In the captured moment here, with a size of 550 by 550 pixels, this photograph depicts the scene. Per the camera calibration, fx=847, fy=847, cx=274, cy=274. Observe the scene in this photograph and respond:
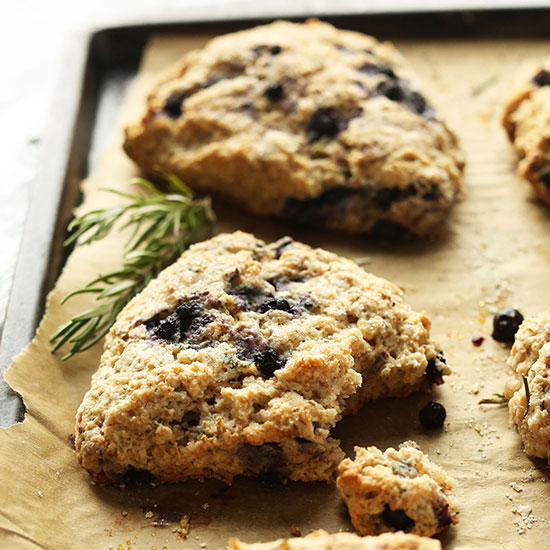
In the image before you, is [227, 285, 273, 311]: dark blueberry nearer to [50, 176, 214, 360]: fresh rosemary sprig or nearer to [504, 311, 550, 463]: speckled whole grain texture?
[50, 176, 214, 360]: fresh rosemary sprig

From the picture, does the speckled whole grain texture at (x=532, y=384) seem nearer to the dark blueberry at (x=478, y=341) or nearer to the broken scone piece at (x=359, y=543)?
the dark blueberry at (x=478, y=341)

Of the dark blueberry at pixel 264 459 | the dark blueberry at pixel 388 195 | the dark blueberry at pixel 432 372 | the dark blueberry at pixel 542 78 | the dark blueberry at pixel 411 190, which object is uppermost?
the dark blueberry at pixel 542 78

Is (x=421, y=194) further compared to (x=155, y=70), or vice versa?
(x=155, y=70)

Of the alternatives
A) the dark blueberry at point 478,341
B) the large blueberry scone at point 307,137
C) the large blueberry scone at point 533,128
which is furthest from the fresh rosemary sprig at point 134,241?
the large blueberry scone at point 533,128

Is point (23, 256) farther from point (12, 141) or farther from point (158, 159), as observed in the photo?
point (12, 141)

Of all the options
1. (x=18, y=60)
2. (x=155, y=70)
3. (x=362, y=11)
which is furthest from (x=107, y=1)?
(x=362, y=11)

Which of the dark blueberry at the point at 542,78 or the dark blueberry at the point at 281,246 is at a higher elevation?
the dark blueberry at the point at 542,78
